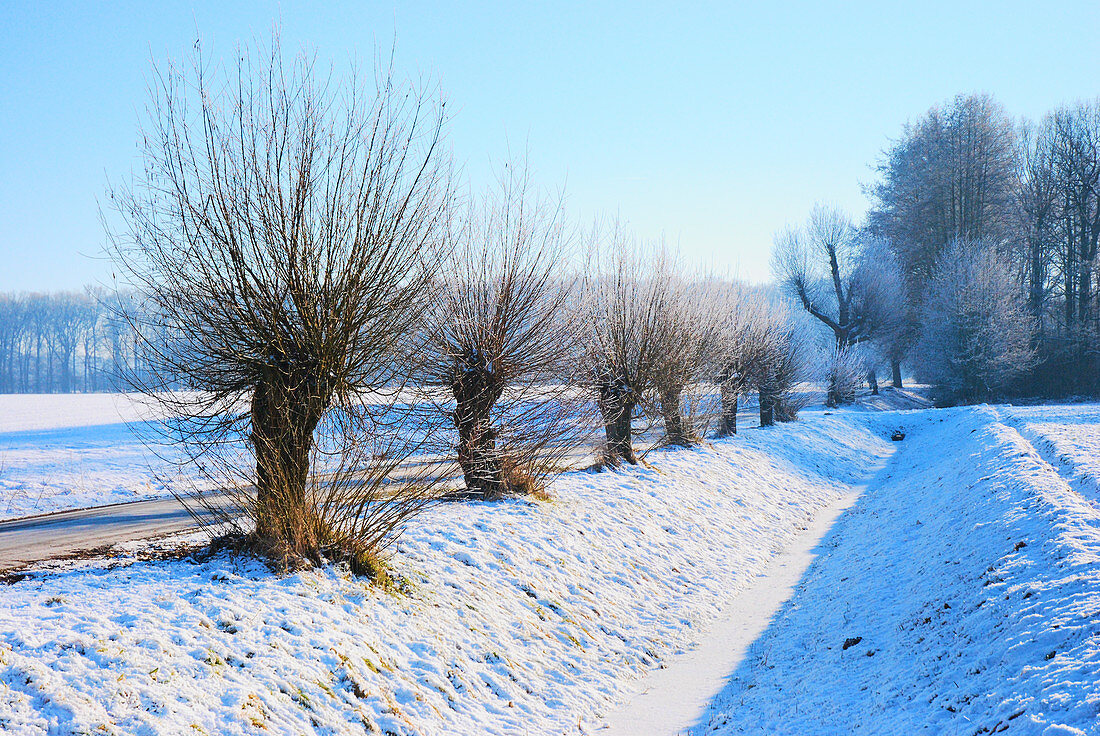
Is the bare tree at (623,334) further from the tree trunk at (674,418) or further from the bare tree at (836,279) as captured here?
the bare tree at (836,279)

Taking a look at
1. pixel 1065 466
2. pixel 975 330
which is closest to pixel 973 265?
pixel 975 330

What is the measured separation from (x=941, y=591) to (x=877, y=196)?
47.0 m

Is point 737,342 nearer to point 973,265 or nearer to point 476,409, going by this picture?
point 476,409

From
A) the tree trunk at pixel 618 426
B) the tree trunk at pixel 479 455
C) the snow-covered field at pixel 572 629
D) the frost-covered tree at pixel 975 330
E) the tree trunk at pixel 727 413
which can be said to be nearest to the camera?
the snow-covered field at pixel 572 629

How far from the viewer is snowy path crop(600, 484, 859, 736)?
6.20 meters

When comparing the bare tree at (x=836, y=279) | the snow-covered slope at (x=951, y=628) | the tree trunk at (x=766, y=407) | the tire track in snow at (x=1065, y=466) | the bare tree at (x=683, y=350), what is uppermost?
the bare tree at (x=836, y=279)

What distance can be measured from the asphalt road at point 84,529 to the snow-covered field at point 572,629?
2013 mm

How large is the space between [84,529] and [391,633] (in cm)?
629

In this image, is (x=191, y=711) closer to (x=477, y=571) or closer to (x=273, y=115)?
(x=477, y=571)

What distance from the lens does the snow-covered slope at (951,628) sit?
474 cm

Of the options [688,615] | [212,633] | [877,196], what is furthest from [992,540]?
[877,196]

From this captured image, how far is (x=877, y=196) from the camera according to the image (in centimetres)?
4766

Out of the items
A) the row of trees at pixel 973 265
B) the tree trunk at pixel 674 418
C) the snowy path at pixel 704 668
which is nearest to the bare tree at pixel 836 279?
the row of trees at pixel 973 265

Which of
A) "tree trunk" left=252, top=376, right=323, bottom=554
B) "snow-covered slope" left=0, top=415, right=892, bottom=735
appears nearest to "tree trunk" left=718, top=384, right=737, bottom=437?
"snow-covered slope" left=0, top=415, right=892, bottom=735
